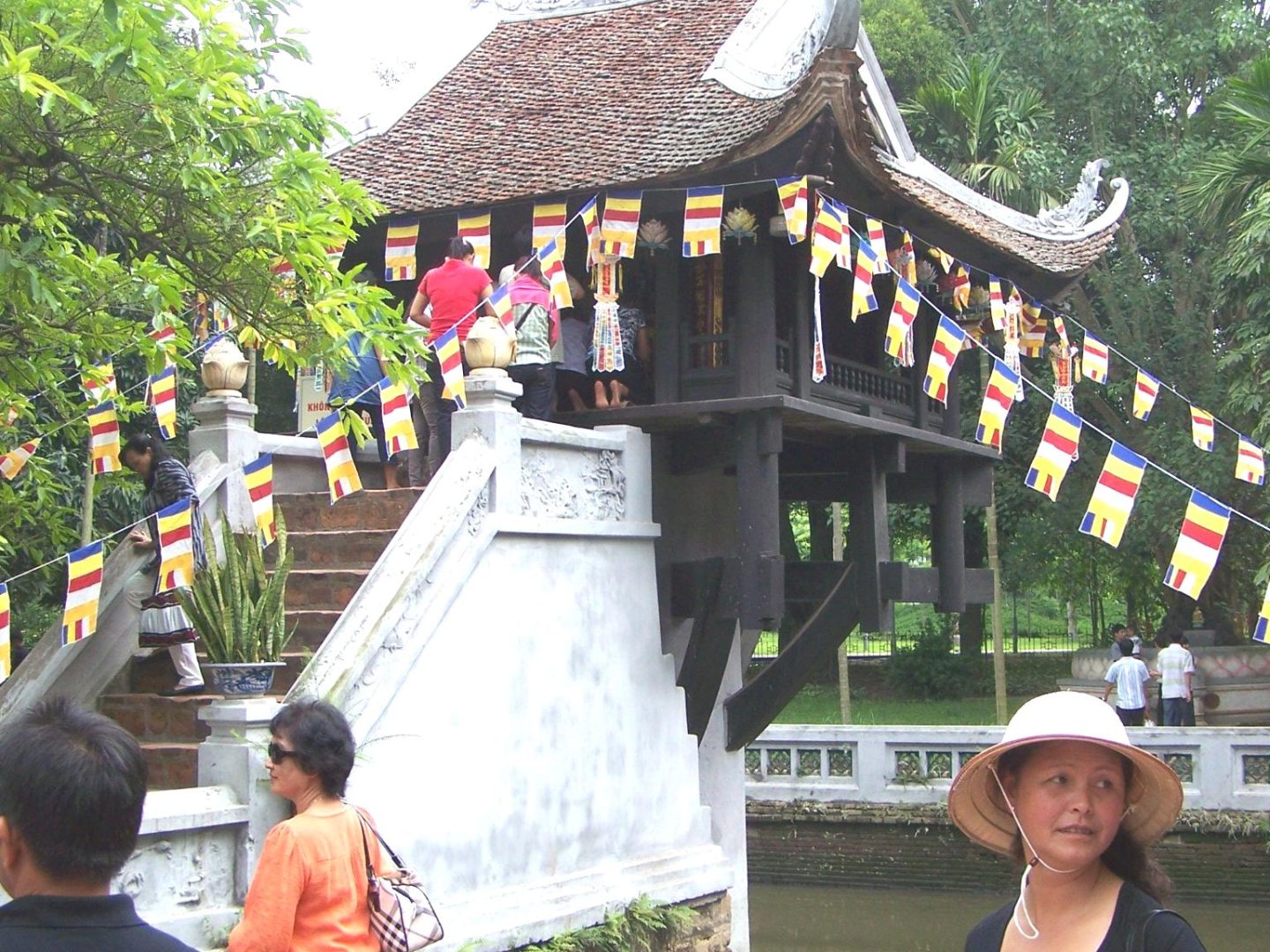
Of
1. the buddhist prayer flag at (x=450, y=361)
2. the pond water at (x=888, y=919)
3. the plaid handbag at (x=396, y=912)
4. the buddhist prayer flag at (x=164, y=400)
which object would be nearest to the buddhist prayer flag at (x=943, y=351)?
the buddhist prayer flag at (x=450, y=361)

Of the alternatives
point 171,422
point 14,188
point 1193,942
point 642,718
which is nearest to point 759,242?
point 642,718

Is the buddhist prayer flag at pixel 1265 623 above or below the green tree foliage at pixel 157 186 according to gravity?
below

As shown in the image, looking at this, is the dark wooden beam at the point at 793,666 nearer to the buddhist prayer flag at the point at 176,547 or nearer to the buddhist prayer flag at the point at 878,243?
the buddhist prayer flag at the point at 878,243

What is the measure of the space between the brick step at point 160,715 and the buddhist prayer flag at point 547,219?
3.66 metres

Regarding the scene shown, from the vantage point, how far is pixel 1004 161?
66.2 ft

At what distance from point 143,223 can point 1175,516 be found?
48.5 feet

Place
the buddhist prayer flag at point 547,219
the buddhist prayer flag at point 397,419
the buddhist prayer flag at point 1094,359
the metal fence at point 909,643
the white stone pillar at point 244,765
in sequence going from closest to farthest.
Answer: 1. the white stone pillar at point 244,765
2. the buddhist prayer flag at point 397,419
3. the buddhist prayer flag at point 547,219
4. the buddhist prayer flag at point 1094,359
5. the metal fence at point 909,643

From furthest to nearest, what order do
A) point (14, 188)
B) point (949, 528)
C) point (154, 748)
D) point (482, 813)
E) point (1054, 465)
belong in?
point (949, 528) → point (1054, 465) → point (482, 813) → point (154, 748) → point (14, 188)

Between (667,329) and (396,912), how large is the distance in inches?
243

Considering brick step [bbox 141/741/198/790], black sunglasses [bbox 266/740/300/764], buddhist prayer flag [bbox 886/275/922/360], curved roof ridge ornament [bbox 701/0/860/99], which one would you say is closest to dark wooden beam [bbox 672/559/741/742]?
buddhist prayer flag [bbox 886/275/922/360]

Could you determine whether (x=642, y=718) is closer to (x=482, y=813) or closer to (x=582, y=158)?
(x=482, y=813)

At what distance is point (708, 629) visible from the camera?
10273 mm

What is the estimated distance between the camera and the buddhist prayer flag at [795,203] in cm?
940

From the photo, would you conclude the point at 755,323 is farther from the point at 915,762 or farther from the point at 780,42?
the point at 915,762
